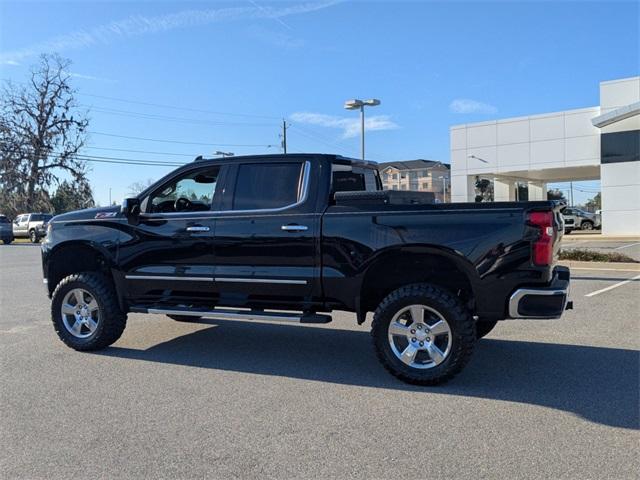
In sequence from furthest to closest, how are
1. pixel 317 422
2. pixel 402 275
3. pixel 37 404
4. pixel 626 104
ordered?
pixel 626 104
pixel 402 275
pixel 37 404
pixel 317 422

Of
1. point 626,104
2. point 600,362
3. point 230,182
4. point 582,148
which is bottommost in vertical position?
point 600,362

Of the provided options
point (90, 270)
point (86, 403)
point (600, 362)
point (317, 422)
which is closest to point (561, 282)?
point (600, 362)

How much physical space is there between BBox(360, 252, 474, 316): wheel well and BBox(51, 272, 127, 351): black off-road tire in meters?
2.78

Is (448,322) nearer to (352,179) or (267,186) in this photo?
(352,179)

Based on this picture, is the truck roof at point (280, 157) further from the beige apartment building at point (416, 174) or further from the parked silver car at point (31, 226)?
the beige apartment building at point (416, 174)

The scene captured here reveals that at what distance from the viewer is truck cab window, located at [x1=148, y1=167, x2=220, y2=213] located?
6172 mm

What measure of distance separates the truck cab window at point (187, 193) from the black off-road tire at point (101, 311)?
1.01 metres

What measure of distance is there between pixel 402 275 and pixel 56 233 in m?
3.97

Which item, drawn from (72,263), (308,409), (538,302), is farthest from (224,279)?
(538,302)

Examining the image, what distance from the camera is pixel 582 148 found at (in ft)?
96.3

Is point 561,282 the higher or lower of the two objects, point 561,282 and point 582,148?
the lower

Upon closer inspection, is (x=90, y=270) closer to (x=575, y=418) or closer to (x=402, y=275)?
(x=402, y=275)

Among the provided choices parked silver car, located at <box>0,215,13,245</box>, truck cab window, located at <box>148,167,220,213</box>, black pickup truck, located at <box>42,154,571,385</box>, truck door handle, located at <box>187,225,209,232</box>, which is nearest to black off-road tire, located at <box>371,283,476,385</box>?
black pickup truck, located at <box>42,154,571,385</box>

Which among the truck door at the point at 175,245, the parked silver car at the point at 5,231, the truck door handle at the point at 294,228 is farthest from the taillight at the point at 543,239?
the parked silver car at the point at 5,231
